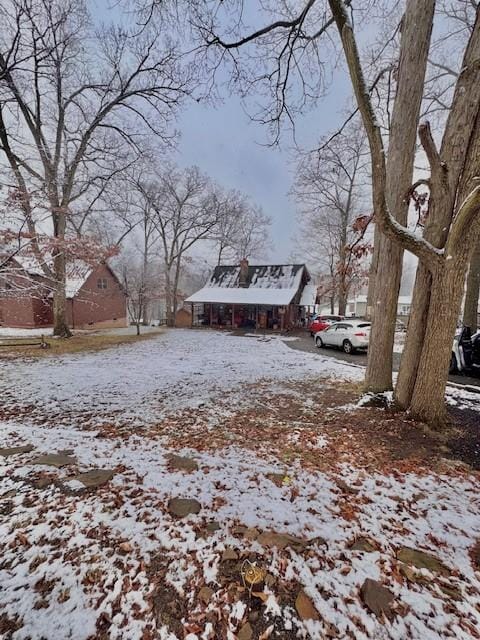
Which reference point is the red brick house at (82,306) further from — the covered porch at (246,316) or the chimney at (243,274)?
the chimney at (243,274)

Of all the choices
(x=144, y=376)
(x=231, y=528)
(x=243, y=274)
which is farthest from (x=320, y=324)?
(x=231, y=528)

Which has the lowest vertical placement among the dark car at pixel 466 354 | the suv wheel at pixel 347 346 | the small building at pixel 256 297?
the suv wheel at pixel 347 346

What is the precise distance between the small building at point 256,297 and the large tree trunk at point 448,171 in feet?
56.6

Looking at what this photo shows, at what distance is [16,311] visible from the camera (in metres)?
20.1

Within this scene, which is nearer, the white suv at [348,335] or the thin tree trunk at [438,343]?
the thin tree trunk at [438,343]

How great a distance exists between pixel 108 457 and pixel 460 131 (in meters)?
6.77

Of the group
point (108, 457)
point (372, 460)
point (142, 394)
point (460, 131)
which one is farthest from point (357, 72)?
point (142, 394)

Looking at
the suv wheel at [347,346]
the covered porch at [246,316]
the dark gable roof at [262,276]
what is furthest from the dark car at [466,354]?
the dark gable roof at [262,276]

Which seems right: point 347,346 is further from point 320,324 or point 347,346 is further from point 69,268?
point 69,268

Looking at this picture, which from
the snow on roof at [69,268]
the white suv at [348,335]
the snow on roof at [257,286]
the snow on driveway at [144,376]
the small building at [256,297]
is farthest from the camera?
the small building at [256,297]

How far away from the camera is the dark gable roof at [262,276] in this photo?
80.4 ft

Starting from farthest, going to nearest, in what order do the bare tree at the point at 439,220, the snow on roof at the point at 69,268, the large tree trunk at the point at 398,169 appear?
the snow on roof at the point at 69,268 < the large tree trunk at the point at 398,169 < the bare tree at the point at 439,220

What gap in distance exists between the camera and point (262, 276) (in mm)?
25875

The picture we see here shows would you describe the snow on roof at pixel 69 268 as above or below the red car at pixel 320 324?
above
